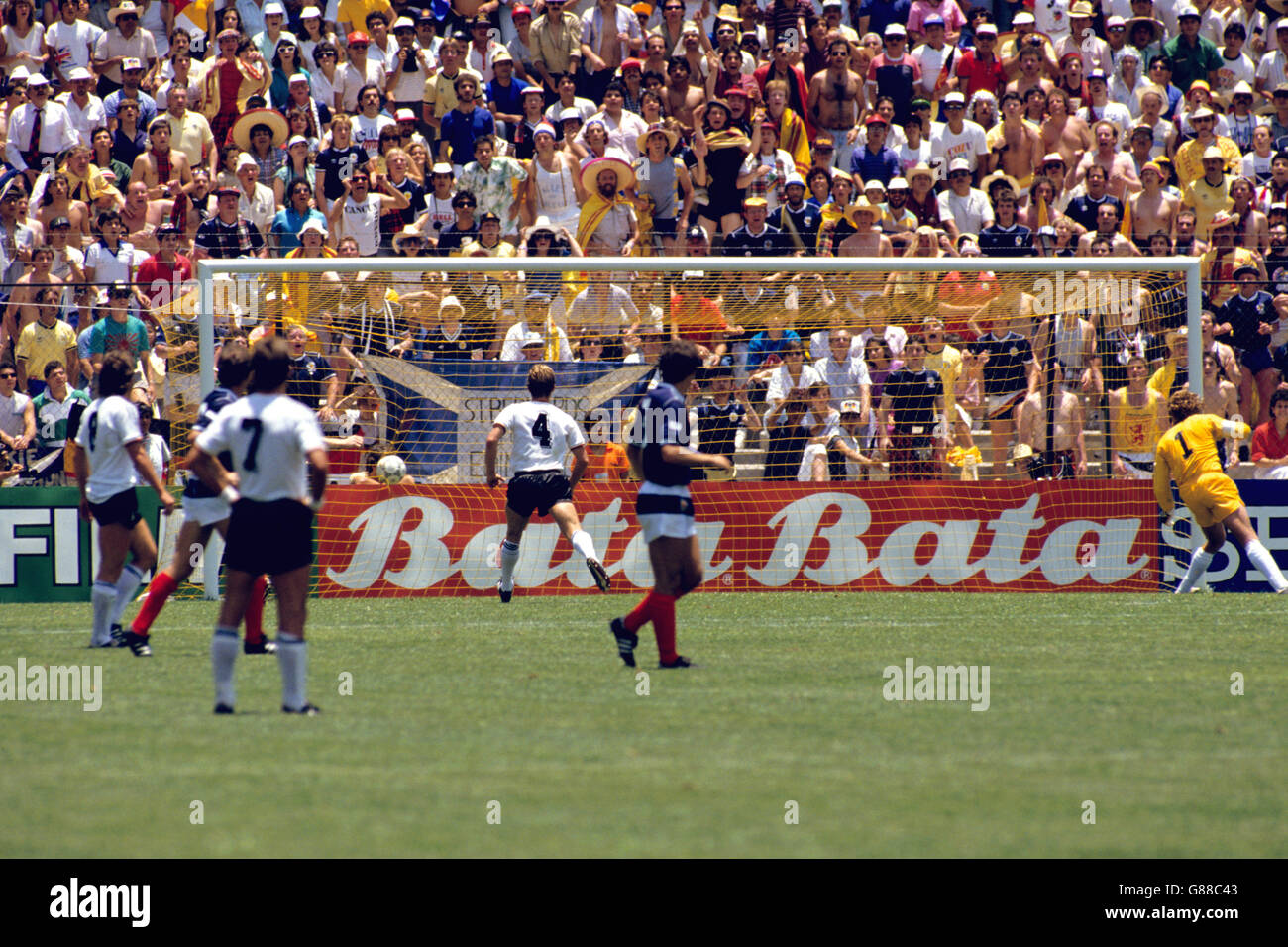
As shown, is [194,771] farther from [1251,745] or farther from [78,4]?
[78,4]

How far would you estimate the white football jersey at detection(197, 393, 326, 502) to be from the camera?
314 inches

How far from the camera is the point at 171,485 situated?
1580 centimetres

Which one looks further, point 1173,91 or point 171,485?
point 1173,91

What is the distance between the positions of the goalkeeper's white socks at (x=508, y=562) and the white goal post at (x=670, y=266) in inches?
102

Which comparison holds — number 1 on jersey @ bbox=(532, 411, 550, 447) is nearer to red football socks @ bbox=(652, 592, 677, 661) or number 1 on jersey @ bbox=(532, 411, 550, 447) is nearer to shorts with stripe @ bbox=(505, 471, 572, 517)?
shorts with stripe @ bbox=(505, 471, 572, 517)

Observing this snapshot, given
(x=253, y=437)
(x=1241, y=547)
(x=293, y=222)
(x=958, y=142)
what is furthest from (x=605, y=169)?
(x=253, y=437)

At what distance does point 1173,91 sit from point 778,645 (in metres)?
13.8

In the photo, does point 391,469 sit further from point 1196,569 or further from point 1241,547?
point 1241,547

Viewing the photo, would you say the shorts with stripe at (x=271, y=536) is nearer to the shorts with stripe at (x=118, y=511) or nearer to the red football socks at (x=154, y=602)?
the red football socks at (x=154, y=602)

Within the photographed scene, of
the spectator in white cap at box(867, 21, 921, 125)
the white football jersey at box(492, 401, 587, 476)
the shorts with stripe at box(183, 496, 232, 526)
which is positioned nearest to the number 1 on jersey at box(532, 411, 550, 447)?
the white football jersey at box(492, 401, 587, 476)

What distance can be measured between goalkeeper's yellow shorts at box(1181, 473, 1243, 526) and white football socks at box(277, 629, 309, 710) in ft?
30.3

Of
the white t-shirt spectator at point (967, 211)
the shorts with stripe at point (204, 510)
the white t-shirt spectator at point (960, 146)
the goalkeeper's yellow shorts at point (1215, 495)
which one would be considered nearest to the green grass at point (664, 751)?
the shorts with stripe at point (204, 510)

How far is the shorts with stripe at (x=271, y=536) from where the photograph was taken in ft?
Answer: 26.3

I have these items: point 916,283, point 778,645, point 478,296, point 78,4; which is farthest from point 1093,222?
point 78,4
